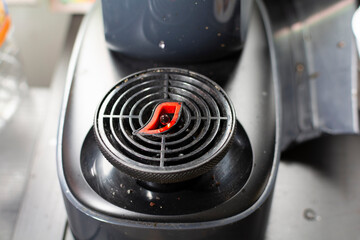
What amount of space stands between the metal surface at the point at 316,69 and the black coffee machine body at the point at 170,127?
171mm

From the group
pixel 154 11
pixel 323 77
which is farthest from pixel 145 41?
pixel 323 77

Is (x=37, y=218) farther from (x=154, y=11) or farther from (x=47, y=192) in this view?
(x=154, y=11)

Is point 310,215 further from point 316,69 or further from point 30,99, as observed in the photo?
point 30,99

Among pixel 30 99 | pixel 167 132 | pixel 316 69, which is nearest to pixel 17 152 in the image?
pixel 30 99

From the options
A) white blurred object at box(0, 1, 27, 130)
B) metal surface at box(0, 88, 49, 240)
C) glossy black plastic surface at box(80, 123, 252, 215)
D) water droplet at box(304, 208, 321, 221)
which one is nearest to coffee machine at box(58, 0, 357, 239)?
glossy black plastic surface at box(80, 123, 252, 215)

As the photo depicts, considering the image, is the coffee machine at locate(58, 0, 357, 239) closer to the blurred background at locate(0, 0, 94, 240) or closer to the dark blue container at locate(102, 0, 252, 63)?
the dark blue container at locate(102, 0, 252, 63)

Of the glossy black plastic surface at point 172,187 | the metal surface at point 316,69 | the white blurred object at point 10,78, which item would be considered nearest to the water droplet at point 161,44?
the glossy black plastic surface at point 172,187

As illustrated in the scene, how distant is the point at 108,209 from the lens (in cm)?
60

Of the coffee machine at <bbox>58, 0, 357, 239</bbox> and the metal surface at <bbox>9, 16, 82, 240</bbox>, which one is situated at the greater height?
the coffee machine at <bbox>58, 0, 357, 239</bbox>

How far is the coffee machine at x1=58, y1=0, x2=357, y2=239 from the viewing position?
582mm

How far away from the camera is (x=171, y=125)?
0.61 metres

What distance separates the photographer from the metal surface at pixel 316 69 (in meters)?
0.90

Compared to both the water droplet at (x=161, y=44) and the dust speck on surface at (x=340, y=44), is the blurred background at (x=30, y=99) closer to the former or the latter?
the water droplet at (x=161, y=44)

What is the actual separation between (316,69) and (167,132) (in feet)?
1.53
